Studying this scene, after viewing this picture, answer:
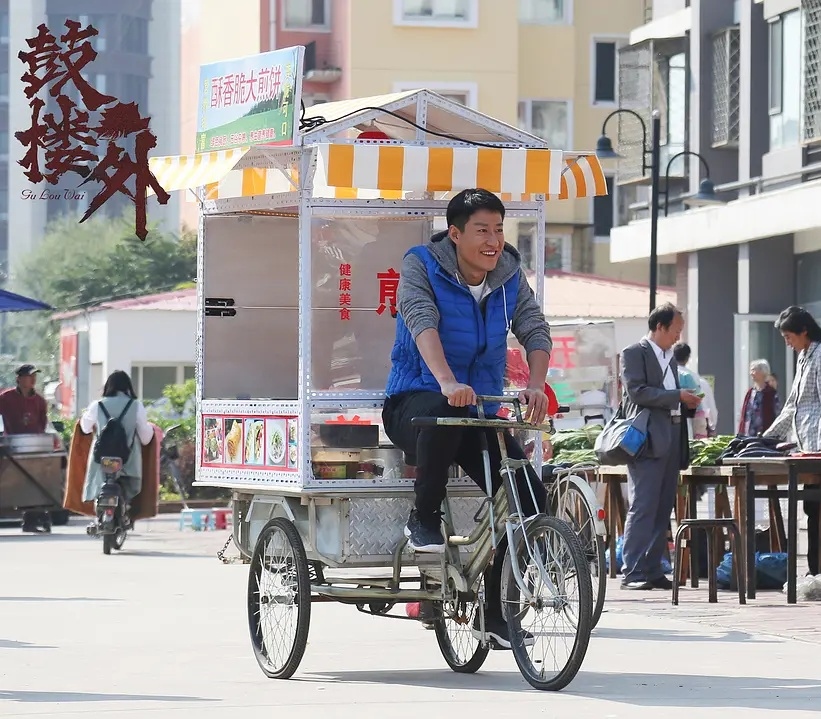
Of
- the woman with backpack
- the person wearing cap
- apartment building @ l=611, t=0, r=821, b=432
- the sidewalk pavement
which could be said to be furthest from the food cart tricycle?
apartment building @ l=611, t=0, r=821, b=432

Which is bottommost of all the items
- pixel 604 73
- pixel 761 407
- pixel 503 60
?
pixel 761 407

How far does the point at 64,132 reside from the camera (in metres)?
13.9

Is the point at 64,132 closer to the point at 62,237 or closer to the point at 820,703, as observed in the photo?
the point at 820,703

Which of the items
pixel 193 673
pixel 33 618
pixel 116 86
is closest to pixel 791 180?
pixel 33 618

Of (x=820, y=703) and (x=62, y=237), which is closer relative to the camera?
(x=820, y=703)

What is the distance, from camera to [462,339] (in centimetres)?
908

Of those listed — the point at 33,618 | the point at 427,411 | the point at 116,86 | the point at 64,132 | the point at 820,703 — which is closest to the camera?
the point at 820,703

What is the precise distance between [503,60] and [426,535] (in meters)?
42.6

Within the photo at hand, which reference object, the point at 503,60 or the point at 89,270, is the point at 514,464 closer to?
the point at 503,60

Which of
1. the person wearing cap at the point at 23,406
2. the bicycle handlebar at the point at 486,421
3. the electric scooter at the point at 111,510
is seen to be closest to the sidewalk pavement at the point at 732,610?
the bicycle handlebar at the point at 486,421

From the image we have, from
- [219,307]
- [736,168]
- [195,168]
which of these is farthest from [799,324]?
[736,168]

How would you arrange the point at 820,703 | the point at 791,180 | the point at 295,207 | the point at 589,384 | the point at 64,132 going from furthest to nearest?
the point at 791,180 → the point at 589,384 → the point at 64,132 → the point at 295,207 → the point at 820,703

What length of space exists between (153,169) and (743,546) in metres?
4.98

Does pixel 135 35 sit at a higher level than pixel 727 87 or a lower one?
higher
